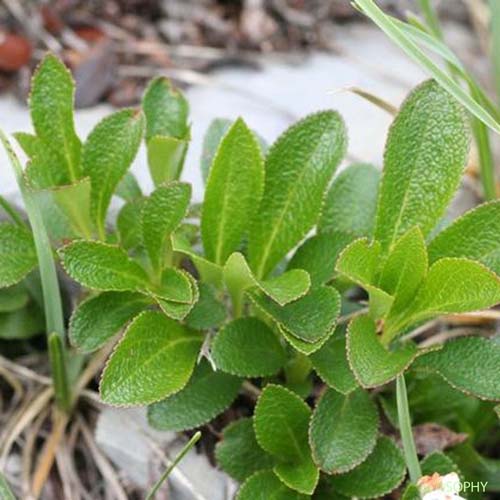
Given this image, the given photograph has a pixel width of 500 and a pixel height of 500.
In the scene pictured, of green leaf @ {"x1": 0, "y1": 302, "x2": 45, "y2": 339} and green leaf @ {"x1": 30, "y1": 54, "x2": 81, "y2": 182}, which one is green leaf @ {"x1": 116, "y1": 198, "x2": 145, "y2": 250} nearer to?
green leaf @ {"x1": 30, "y1": 54, "x2": 81, "y2": 182}

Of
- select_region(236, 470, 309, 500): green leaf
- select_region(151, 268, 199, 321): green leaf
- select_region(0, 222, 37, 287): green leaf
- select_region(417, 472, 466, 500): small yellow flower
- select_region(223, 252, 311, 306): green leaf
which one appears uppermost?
select_region(0, 222, 37, 287): green leaf

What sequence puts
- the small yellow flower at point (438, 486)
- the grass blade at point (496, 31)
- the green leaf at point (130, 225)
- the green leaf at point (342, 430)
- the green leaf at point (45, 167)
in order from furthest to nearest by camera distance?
the grass blade at point (496, 31), the green leaf at point (130, 225), the green leaf at point (45, 167), the green leaf at point (342, 430), the small yellow flower at point (438, 486)

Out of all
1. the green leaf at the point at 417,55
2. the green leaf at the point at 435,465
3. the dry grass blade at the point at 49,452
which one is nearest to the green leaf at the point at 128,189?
the dry grass blade at the point at 49,452

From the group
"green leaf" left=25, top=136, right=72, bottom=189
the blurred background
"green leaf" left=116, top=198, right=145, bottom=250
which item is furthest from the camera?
the blurred background

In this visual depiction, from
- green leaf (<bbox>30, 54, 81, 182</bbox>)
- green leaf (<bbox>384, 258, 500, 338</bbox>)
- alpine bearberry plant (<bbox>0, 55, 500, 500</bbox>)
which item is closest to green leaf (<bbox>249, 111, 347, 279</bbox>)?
alpine bearberry plant (<bbox>0, 55, 500, 500</bbox>)

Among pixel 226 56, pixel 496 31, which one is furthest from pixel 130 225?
pixel 226 56

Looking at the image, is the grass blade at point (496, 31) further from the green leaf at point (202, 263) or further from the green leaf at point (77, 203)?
the green leaf at point (77, 203)
